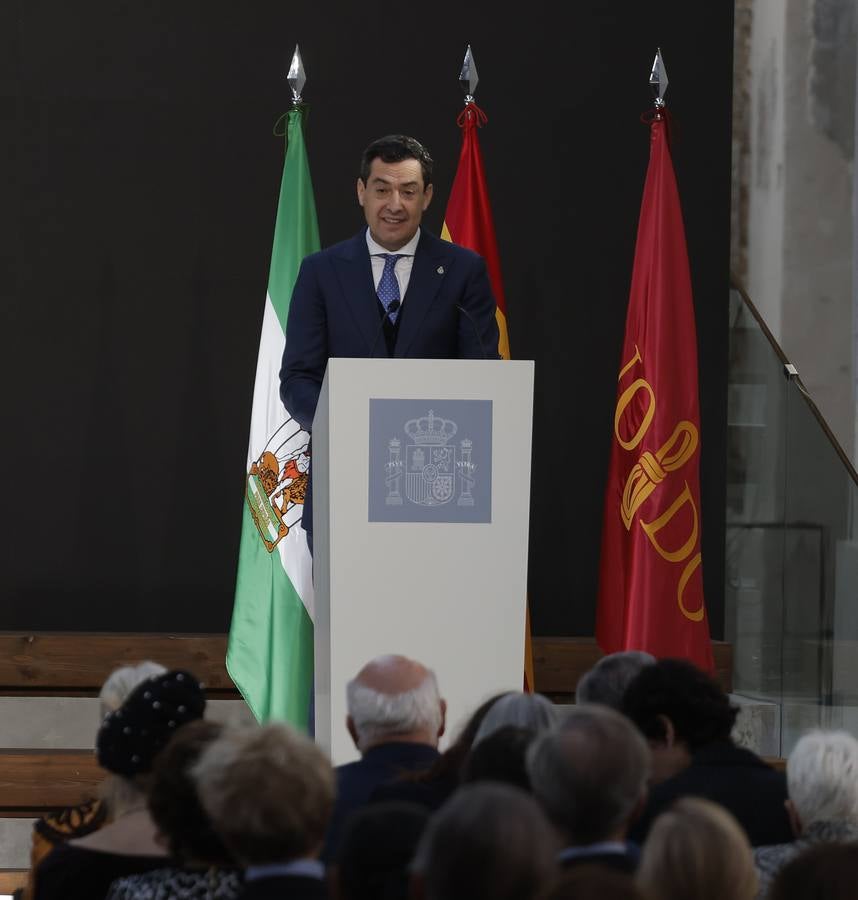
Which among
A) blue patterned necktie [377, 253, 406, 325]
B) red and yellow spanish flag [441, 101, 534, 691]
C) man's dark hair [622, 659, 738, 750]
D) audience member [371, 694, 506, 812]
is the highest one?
red and yellow spanish flag [441, 101, 534, 691]

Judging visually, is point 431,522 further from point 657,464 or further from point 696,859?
point 657,464

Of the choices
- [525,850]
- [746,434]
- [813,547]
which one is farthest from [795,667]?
[525,850]

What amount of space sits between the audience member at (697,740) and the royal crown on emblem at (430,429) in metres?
0.84

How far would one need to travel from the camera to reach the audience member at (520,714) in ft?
7.54

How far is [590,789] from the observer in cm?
182

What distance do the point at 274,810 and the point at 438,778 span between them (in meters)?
0.66

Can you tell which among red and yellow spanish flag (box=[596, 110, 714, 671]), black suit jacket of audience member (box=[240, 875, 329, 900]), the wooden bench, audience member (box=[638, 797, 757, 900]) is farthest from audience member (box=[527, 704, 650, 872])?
the wooden bench

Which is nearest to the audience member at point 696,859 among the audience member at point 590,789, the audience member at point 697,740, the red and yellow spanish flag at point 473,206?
the audience member at point 590,789

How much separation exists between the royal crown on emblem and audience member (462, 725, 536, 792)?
1.20 m

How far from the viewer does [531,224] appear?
607cm

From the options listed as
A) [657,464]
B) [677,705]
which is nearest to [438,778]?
[677,705]

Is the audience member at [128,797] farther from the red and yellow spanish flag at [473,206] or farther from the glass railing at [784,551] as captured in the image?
the glass railing at [784,551]

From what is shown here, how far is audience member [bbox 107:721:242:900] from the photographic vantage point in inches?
78.6

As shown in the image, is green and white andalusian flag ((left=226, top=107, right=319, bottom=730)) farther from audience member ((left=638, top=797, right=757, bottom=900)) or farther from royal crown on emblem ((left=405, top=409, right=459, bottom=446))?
audience member ((left=638, top=797, right=757, bottom=900))
